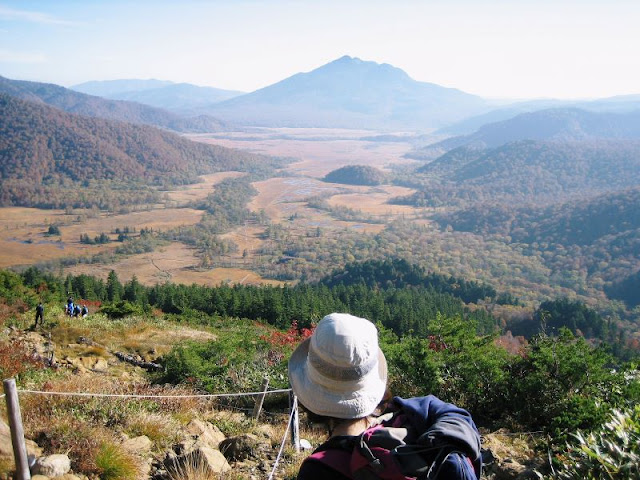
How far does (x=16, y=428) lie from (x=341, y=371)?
2449 millimetres

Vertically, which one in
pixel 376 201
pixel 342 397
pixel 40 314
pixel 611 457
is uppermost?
pixel 342 397

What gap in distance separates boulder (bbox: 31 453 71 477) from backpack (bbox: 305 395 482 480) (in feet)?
9.14

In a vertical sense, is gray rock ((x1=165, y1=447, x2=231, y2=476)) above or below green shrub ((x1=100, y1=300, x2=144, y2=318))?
above

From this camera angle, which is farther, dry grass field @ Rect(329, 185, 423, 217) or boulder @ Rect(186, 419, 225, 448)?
dry grass field @ Rect(329, 185, 423, 217)

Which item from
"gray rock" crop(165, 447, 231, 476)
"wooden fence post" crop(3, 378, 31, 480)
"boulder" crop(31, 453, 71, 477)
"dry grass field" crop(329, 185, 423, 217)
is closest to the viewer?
"wooden fence post" crop(3, 378, 31, 480)

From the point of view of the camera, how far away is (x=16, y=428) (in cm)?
299

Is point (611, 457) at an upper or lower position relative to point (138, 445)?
→ upper

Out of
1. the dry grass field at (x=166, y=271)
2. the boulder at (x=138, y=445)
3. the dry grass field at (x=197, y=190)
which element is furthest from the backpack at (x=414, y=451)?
the dry grass field at (x=197, y=190)

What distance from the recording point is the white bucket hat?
1664 millimetres

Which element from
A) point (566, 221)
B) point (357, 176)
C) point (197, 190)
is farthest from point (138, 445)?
point (357, 176)

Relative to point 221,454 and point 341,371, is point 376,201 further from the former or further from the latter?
point 341,371

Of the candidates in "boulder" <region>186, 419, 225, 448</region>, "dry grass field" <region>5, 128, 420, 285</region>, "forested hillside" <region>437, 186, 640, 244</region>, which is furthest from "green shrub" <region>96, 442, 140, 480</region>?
"forested hillside" <region>437, 186, 640, 244</region>

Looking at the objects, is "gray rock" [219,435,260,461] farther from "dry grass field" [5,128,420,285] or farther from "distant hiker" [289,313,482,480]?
"dry grass field" [5,128,420,285]

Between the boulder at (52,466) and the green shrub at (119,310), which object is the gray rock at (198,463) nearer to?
the boulder at (52,466)
